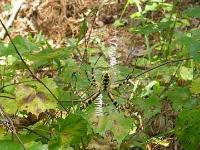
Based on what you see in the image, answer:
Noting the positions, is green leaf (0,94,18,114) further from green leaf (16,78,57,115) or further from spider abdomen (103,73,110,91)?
spider abdomen (103,73,110,91)

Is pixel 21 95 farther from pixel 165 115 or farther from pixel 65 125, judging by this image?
pixel 165 115

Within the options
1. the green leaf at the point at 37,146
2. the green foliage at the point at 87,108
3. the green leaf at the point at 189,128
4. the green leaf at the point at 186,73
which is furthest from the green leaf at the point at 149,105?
the green leaf at the point at 37,146

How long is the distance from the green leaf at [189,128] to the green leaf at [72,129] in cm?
37

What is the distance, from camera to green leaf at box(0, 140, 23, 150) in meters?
1.09

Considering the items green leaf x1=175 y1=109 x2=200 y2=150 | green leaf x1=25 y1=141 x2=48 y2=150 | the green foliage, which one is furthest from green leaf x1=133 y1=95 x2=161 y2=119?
green leaf x1=25 y1=141 x2=48 y2=150

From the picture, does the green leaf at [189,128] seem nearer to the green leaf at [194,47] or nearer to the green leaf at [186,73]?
the green leaf at [194,47]

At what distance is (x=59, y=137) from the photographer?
1208 mm

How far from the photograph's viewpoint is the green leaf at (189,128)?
1.41 meters

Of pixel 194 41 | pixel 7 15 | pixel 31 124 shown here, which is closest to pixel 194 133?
pixel 194 41

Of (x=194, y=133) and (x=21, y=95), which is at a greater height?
(x=21, y=95)

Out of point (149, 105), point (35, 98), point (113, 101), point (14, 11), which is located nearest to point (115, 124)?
point (113, 101)

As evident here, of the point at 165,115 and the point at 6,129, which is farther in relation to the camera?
the point at 165,115

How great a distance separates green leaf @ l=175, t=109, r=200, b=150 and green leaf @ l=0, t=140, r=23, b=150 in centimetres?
59

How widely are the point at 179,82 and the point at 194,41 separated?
595mm
